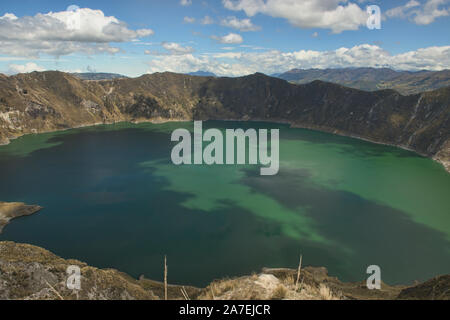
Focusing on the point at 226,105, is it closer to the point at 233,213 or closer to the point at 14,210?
the point at 233,213

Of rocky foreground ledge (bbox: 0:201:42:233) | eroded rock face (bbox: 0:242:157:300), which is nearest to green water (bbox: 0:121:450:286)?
rocky foreground ledge (bbox: 0:201:42:233)

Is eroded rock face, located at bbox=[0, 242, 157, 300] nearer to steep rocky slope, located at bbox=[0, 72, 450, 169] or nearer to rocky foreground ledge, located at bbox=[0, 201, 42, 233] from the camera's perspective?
rocky foreground ledge, located at bbox=[0, 201, 42, 233]

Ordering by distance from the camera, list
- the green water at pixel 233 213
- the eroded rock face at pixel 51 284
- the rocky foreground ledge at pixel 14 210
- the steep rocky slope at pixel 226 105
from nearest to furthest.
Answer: the eroded rock face at pixel 51 284, the green water at pixel 233 213, the rocky foreground ledge at pixel 14 210, the steep rocky slope at pixel 226 105

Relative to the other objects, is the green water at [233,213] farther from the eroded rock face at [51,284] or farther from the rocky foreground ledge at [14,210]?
the eroded rock face at [51,284]

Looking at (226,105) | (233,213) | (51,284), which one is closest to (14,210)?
(233,213)

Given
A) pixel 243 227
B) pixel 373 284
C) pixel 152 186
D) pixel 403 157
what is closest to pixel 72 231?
pixel 152 186

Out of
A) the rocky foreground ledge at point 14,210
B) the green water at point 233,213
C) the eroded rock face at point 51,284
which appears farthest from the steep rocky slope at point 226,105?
the eroded rock face at point 51,284
